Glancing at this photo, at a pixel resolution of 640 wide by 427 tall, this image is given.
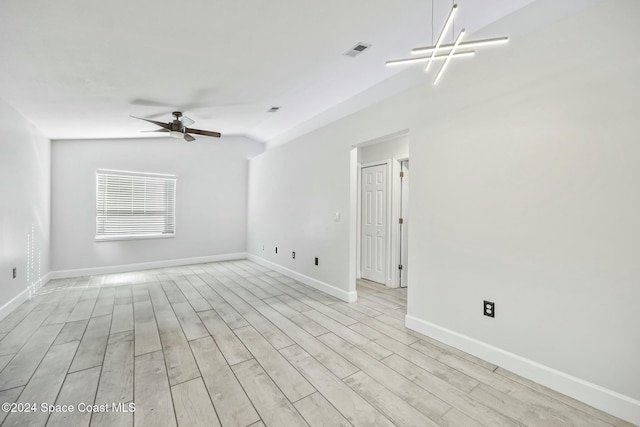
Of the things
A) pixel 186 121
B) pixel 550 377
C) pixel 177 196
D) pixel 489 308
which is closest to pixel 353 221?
pixel 489 308

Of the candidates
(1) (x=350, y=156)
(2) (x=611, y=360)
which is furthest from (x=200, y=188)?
(2) (x=611, y=360)

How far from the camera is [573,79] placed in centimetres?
185

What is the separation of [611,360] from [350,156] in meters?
2.93

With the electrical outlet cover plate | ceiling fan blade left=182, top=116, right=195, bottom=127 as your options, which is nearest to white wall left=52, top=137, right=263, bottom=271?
ceiling fan blade left=182, top=116, right=195, bottom=127

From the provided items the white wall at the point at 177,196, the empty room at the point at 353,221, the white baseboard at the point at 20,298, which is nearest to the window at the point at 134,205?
the white wall at the point at 177,196

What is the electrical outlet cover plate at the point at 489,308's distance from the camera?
7.37 ft

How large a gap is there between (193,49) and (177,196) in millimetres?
4227

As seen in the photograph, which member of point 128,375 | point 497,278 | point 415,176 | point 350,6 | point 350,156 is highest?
point 350,6

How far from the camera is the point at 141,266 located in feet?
18.1

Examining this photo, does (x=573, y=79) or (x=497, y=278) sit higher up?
(x=573, y=79)

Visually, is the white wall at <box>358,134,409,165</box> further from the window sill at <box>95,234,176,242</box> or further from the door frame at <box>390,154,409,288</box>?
the window sill at <box>95,234,176,242</box>

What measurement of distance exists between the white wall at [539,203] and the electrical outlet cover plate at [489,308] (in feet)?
0.15

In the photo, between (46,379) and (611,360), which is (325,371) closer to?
(611,360)

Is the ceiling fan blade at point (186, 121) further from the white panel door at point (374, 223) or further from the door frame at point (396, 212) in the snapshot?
the door frame at point (396, 212)
